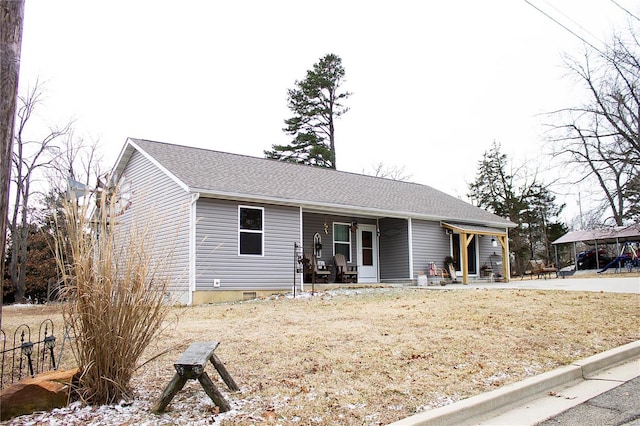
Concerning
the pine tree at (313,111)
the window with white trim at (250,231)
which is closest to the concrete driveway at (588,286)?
the window with white trim at (250,231)

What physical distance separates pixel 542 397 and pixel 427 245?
1366 centimetres

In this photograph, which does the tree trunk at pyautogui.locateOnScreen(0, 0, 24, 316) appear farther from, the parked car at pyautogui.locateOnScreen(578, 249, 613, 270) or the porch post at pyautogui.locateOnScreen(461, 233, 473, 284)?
the parked car at pyautogui.locateOnScreen(578, 249, 613, 270)

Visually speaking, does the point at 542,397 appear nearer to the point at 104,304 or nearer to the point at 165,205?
the point at 104,304

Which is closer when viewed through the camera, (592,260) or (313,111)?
(592,260)

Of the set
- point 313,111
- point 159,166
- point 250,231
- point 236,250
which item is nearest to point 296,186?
point 250,231

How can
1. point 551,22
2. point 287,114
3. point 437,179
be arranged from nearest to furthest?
point 551,22 < point 287,114 < point 437,179

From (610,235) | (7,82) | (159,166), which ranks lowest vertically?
(7,82)

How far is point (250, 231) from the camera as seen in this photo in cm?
1354

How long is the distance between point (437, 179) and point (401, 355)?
40654 mm

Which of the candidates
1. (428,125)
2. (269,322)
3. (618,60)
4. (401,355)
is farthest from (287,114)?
(401,355)

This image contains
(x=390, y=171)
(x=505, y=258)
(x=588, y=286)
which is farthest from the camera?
(x=390, y=171)

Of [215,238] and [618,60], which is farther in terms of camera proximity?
[618,60]

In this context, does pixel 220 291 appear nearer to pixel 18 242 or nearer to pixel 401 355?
pixel 401 355

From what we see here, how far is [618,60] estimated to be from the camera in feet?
63.8
